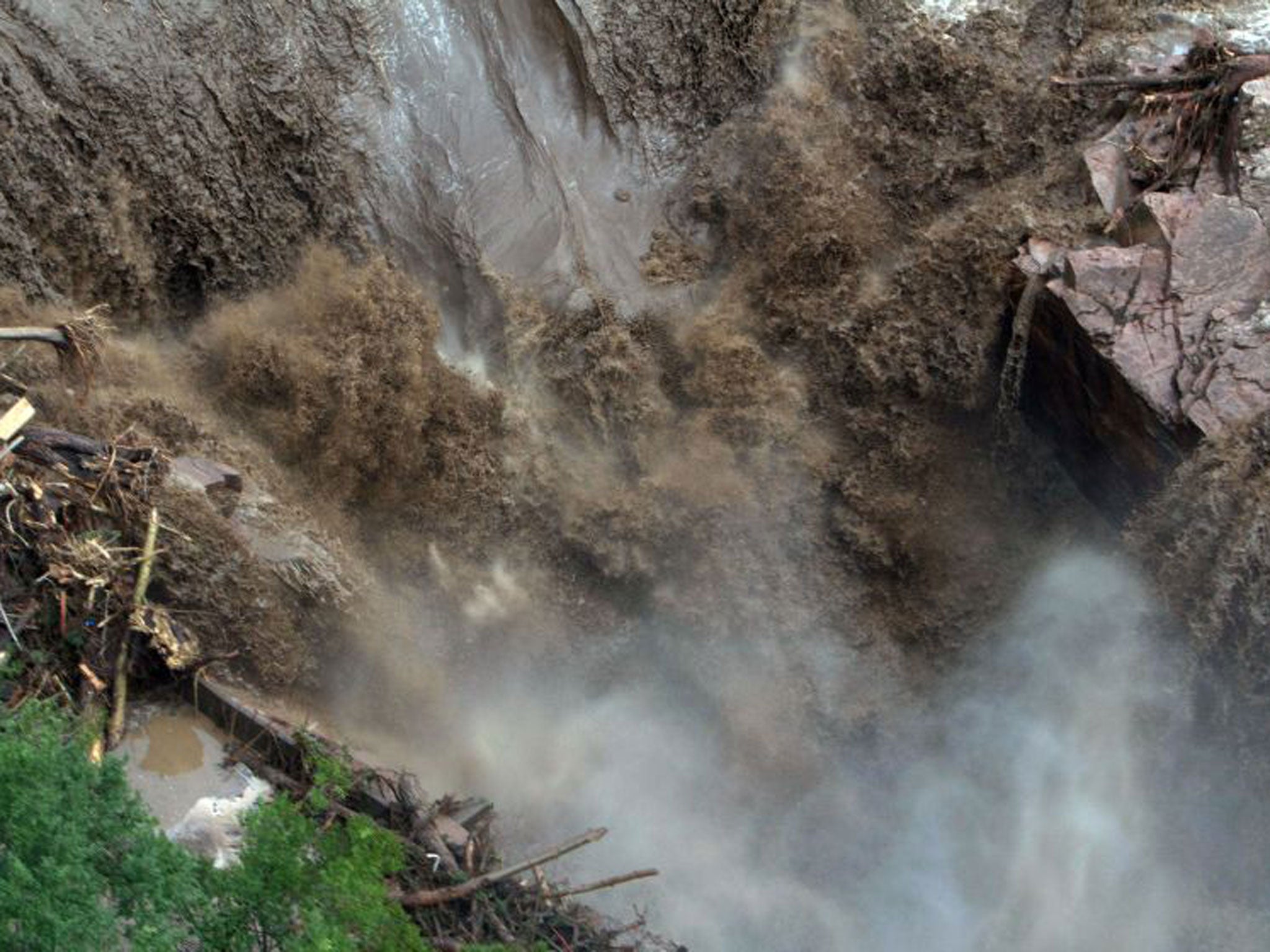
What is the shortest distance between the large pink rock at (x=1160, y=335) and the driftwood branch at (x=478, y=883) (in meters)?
4.05

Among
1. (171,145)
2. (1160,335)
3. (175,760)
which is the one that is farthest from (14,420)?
(1160,335)

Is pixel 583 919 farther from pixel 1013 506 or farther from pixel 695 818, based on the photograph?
pixel 1013 506

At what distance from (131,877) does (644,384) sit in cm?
526

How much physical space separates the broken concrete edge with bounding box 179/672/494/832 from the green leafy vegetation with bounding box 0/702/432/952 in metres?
1.21

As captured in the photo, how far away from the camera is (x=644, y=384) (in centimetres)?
928

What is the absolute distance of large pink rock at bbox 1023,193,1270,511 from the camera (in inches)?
316

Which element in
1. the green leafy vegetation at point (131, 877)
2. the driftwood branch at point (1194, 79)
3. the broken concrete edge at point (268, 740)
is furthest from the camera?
the driftwood branch at point (1194, 79)

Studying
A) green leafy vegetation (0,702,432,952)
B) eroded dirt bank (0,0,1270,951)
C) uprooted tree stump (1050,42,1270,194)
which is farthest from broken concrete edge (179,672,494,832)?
uprooted tree stump (1050,42,1270,194)

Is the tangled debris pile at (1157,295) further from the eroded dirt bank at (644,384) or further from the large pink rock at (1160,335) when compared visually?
the eroded dirt bank at (644,384)

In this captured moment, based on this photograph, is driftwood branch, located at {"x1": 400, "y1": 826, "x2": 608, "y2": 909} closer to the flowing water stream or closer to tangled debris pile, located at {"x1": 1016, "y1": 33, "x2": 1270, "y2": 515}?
the flowing water stream

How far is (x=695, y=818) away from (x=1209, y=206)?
4.90m

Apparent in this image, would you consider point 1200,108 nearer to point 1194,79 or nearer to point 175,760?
point 1194,79

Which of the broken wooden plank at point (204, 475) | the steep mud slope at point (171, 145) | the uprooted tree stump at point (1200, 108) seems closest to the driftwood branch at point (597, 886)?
the broken wooden plank at point (204, 475)

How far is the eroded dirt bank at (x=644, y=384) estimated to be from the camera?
8219 millimetres
